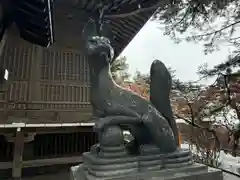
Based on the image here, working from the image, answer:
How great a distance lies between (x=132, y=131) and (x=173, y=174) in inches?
16.9

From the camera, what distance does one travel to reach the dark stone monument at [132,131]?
4.27 feet

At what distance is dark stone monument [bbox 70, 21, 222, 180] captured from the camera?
1.30 metres

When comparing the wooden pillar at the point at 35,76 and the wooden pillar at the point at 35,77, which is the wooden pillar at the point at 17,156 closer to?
the wooden pillar at the point at 35,77

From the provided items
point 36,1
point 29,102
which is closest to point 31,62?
point 29,102

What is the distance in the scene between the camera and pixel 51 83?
4.58 meters

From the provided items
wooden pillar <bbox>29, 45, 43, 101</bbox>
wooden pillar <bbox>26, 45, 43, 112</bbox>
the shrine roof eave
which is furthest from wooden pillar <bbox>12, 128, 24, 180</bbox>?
the shrine roof eave

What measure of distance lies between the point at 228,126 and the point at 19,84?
17.2 ft

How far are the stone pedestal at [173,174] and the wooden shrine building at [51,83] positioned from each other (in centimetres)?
292

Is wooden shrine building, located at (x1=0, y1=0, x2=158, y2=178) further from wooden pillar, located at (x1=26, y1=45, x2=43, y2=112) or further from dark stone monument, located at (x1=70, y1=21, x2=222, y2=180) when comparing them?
dark stone monument, located at (x1=70, y1=21, x2=222, y2=180)

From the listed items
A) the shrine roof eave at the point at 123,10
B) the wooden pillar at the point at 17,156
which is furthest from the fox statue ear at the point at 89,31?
the wooden pillar at the point at 17,156

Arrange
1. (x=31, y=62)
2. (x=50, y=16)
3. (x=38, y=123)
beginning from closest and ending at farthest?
(x=50, y=16) → (x=38, y=123) → (x=31, y=62)

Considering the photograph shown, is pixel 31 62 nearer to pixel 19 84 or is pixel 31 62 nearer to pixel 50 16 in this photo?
pixel 19 84

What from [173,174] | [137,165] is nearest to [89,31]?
[137,165]

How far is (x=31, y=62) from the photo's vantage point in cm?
453
